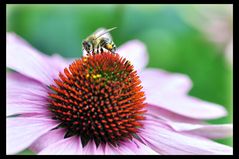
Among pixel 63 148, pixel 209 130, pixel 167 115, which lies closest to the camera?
pixel 63 148

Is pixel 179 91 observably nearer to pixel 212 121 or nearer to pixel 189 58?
pixel 212 121

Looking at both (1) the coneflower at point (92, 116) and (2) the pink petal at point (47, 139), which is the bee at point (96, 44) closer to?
(1) the coneflower at point (92, 116)

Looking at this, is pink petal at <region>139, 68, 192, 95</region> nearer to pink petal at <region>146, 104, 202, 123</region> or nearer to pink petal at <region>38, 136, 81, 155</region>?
pink petal at <region>146, 104, 202, 123</region>

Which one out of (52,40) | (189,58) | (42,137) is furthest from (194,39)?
(42,137)

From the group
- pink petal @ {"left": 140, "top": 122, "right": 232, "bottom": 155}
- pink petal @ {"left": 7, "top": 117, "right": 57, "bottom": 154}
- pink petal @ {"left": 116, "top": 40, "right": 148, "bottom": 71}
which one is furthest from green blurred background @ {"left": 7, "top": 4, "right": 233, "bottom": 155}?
pink petal @ {"left": 7, "top": 117, "right": 57, "bottom": 154}

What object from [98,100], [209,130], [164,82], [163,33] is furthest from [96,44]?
[163,33]

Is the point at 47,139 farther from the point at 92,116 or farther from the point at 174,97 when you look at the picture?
the point at 174,97
